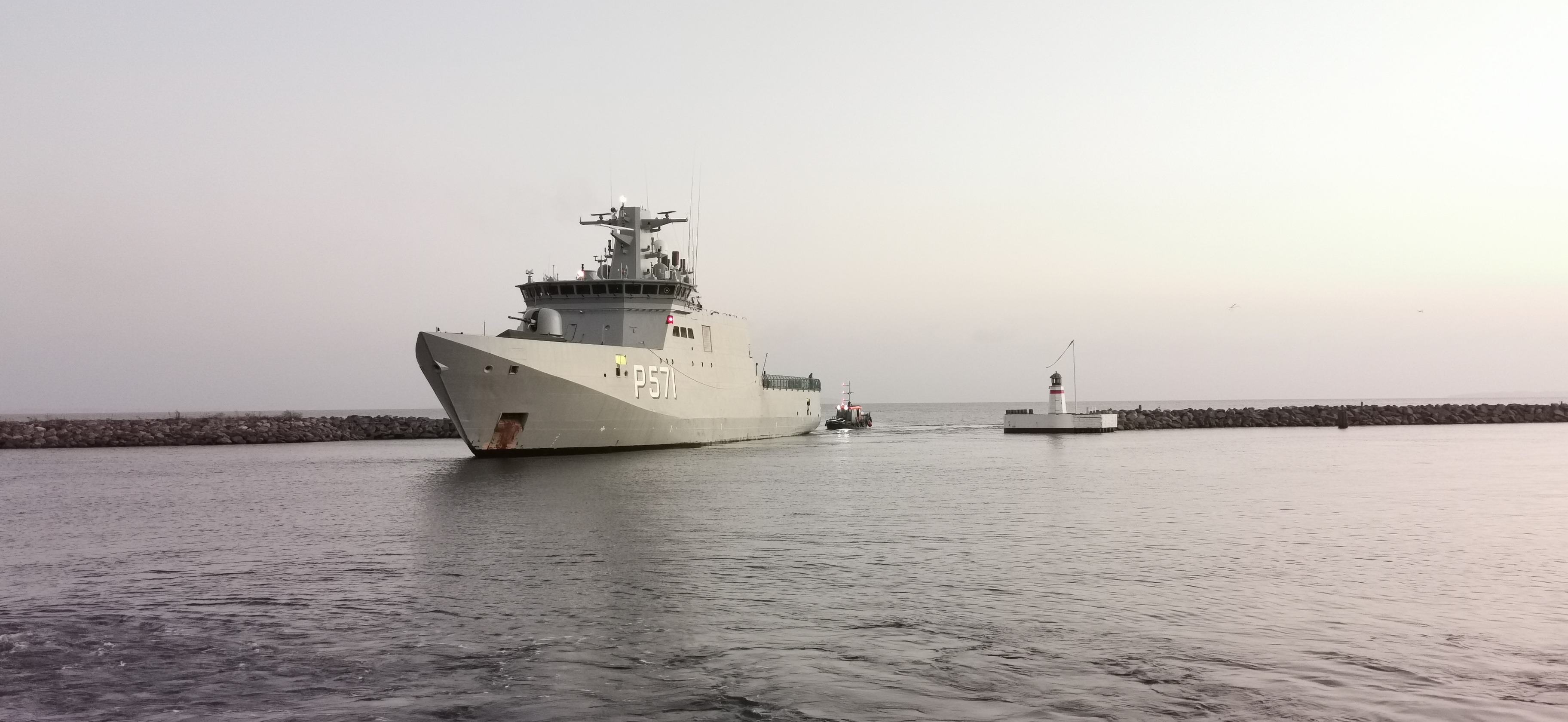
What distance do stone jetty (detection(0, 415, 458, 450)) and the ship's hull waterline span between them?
26.2 m

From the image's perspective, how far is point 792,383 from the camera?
59.1 metres

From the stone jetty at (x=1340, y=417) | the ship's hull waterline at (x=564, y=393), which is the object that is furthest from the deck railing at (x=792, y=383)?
the stone jetty at (x=1340, y=417)

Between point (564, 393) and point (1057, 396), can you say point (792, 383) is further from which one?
point (564, 393)

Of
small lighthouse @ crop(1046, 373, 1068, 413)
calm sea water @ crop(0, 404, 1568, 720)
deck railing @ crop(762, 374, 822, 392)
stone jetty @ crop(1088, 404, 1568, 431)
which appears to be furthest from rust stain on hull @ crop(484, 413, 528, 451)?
stone jetty @ crop(1088, 404, 1568, 431)

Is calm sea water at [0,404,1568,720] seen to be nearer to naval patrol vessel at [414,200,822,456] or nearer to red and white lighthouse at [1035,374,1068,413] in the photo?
naval patrol vessel at [414,200,822,456]

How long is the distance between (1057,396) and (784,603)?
174ft

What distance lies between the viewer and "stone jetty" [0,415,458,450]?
5025cm

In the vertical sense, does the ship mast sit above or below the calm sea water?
above

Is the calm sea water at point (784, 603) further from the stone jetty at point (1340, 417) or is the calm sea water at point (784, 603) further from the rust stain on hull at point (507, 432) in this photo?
the stone jetty at point (1340, 417)

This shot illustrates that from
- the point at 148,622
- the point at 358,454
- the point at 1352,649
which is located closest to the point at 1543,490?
the point at 1352,649

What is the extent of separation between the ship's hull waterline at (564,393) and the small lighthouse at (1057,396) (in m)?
26.7

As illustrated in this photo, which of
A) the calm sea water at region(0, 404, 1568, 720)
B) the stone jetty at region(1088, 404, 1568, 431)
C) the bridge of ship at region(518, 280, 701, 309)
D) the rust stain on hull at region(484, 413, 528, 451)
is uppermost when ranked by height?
the bridge of ship at region(518, 280, 701, 309)

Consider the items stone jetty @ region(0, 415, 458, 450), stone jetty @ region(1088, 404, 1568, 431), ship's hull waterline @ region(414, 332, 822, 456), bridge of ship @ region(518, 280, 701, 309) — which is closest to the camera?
ship's hull waterline @ region(414, 332, 822, 456)

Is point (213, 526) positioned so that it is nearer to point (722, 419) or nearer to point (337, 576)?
point (337, 576)
